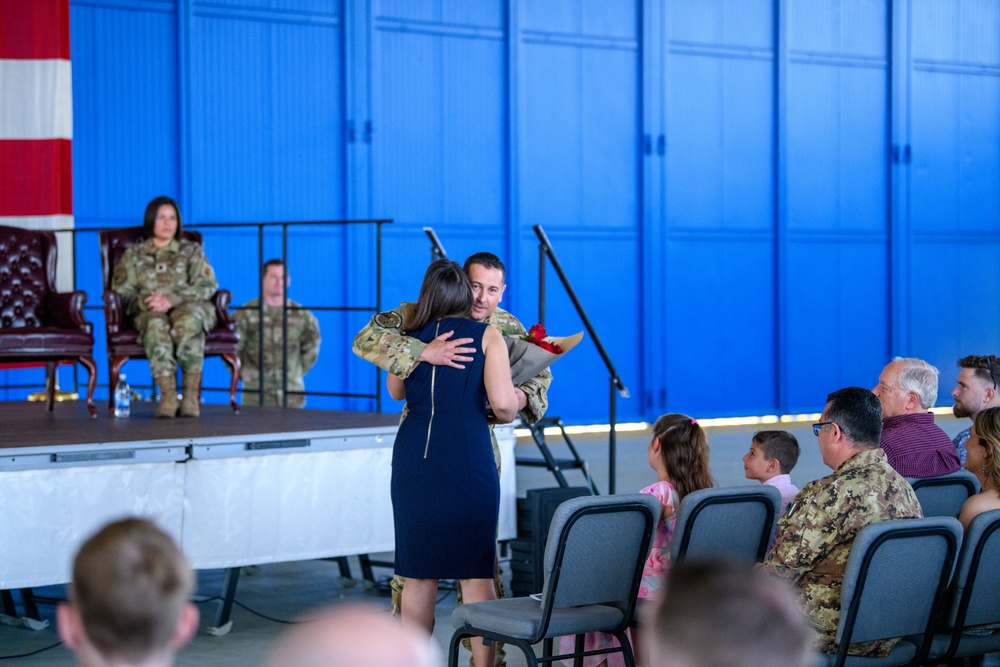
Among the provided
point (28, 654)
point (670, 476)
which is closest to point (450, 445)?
point (670, 476)

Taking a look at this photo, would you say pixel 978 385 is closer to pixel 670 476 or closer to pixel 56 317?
pixel 670 476

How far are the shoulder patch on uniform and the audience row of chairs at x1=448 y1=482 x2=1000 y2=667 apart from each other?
743 millimetres

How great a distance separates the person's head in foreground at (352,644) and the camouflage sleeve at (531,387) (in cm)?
256

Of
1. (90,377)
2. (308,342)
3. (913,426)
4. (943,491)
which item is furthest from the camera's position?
(308,342)

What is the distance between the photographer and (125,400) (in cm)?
598

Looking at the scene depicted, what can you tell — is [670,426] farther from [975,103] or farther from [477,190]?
[975,103]

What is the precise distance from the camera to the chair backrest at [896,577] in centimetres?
293

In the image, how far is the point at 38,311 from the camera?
6750 mm

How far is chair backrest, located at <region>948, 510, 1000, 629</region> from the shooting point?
317cm

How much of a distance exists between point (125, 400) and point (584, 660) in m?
3.11

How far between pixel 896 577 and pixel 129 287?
14.2 feet

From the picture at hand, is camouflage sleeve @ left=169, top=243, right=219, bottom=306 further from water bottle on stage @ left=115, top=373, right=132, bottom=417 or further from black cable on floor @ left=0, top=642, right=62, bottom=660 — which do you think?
black cable on floor @ left=0, top=642, right=62, bottom=660

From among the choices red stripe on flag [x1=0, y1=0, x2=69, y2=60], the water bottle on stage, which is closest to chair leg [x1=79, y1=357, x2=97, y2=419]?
the water bottle on stage

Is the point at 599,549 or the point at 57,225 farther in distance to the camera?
the point at 57,225
